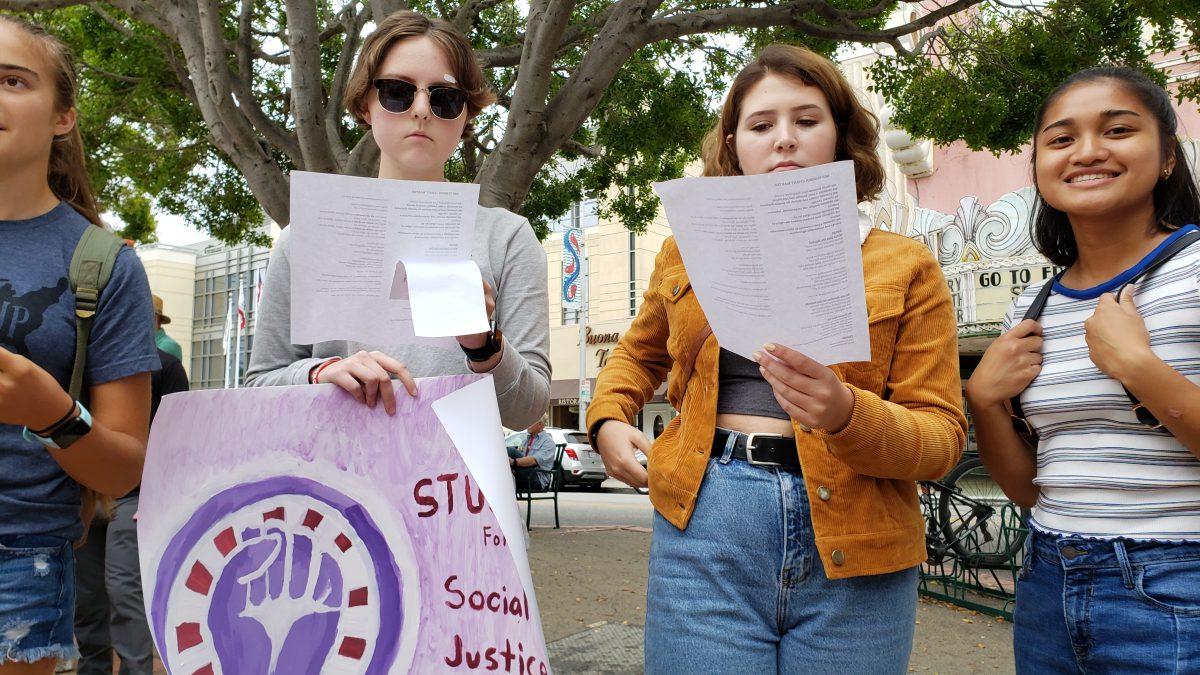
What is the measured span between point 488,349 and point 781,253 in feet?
1.81

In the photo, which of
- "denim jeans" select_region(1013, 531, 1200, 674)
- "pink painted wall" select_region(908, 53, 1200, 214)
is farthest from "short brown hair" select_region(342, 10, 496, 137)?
"pink painted wall" select_region(908, 53, 1200, 214)

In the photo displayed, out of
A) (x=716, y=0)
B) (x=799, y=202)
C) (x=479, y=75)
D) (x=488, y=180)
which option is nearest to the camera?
(x=799, y=202)

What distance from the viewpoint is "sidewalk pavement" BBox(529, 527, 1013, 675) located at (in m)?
4.97

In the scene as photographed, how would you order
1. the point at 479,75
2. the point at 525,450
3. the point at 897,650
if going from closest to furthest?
the point at 897,650 < the point at 479,75 < the point at 525,450

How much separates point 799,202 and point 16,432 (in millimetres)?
1446

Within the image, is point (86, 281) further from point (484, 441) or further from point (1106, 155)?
point (1106, 155)

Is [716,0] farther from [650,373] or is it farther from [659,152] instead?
[650,373]

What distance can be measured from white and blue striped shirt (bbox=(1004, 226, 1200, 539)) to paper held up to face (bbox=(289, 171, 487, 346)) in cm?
111

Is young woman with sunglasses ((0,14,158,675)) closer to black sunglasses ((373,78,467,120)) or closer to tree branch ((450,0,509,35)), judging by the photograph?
black sunglasses ((373,78,467,120))

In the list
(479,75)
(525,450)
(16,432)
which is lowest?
(525,450)

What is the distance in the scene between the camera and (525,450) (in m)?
13.1

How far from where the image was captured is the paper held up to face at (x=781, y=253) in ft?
4.35

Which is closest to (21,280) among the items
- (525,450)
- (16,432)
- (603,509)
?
(16,432)

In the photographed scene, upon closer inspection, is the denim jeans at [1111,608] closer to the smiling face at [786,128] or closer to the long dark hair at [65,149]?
the smiling face at [786,128]
